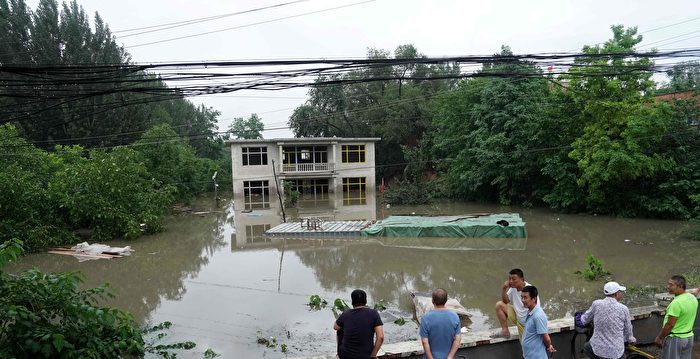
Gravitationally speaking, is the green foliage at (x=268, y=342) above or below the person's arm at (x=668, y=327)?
below

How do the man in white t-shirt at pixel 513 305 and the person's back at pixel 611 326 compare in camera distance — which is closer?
the person's back at pixel 611 326

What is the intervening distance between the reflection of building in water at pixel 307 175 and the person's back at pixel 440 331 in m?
22.5

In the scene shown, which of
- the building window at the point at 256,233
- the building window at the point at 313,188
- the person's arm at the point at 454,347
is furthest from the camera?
the building window at the point at 313,188

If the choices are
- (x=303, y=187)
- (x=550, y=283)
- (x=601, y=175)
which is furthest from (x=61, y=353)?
(x=303, y=187)

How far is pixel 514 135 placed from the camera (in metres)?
25.4

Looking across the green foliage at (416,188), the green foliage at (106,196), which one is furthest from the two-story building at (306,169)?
the green foliage at (106,196)

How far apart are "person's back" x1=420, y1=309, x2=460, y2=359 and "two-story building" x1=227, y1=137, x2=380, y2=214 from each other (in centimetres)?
2663

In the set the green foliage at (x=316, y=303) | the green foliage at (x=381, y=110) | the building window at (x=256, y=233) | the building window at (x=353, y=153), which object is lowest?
the building window at (x=256, y=233)

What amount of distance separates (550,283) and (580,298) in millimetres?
1424

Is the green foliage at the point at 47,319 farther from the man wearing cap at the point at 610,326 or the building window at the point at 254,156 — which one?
the building window at the point at 254,156

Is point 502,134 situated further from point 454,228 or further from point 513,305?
point 513,305

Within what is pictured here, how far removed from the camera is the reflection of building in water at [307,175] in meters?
30.0

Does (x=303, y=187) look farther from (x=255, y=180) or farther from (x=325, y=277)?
(x=325, y=277)

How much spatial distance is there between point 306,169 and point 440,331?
2957 centimetres
